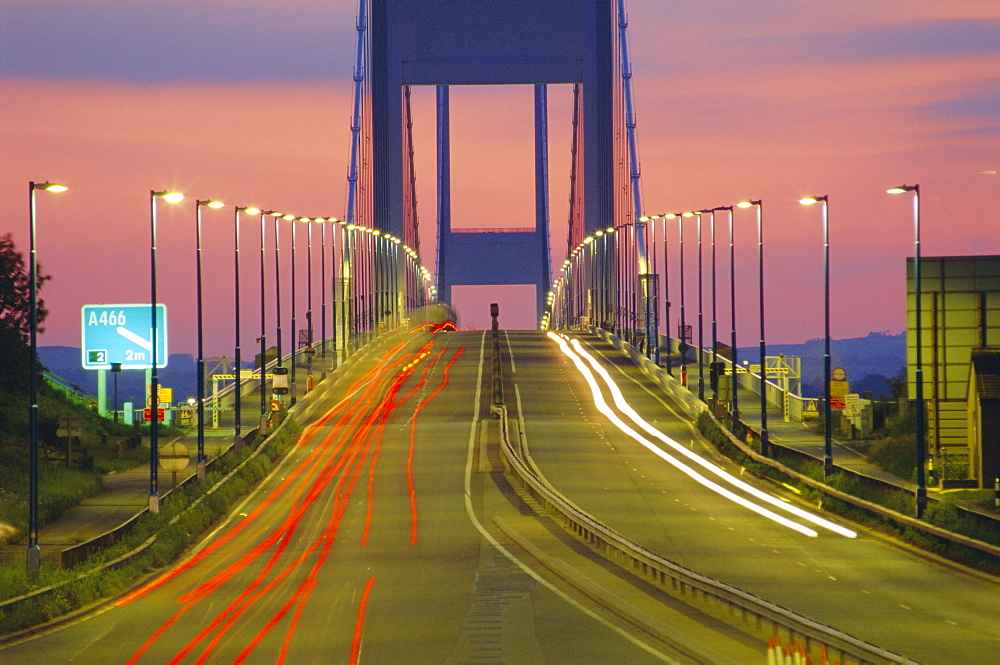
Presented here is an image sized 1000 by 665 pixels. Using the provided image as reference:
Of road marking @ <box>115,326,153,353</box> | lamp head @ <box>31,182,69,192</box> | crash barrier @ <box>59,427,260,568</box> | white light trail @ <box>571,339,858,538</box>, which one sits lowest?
white light trail @ <box>571,339,858,538</box>

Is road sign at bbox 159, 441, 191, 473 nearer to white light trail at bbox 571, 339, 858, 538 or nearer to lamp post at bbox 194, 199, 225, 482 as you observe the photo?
lamp post at bbox 194, 199, 225, 482

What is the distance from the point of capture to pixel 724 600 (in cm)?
2341

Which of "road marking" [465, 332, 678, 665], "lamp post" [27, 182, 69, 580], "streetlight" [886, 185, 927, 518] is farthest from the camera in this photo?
"streetlight" [886, 185, 927, 518]

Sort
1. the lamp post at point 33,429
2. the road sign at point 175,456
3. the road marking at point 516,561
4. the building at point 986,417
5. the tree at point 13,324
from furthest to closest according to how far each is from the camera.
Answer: the tree at point 13,324 < the building at point 986,417 < the road sign at point 175,456 < the lamp post at point 33,429 < the road marking at point 516,561

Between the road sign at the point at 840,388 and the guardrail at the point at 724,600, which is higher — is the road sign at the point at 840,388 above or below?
above

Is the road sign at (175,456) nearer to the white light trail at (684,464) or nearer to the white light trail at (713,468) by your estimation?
the white light trail at (684,464)

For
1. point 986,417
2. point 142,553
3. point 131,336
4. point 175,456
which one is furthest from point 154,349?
point 131,336

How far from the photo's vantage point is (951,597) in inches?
1009

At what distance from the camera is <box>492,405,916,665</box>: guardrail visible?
18.5 metres

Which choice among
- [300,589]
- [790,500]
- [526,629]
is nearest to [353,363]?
[790,500]

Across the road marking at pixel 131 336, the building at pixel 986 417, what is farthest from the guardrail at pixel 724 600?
the road marking at pixel 131 336

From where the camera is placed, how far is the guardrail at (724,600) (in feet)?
60.6

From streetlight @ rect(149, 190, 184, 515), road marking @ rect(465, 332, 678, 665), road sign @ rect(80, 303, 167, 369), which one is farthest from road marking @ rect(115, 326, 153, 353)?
streetlight @ rect(149, 190, 184, 515)

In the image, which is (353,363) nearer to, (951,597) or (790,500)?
(790,500)
